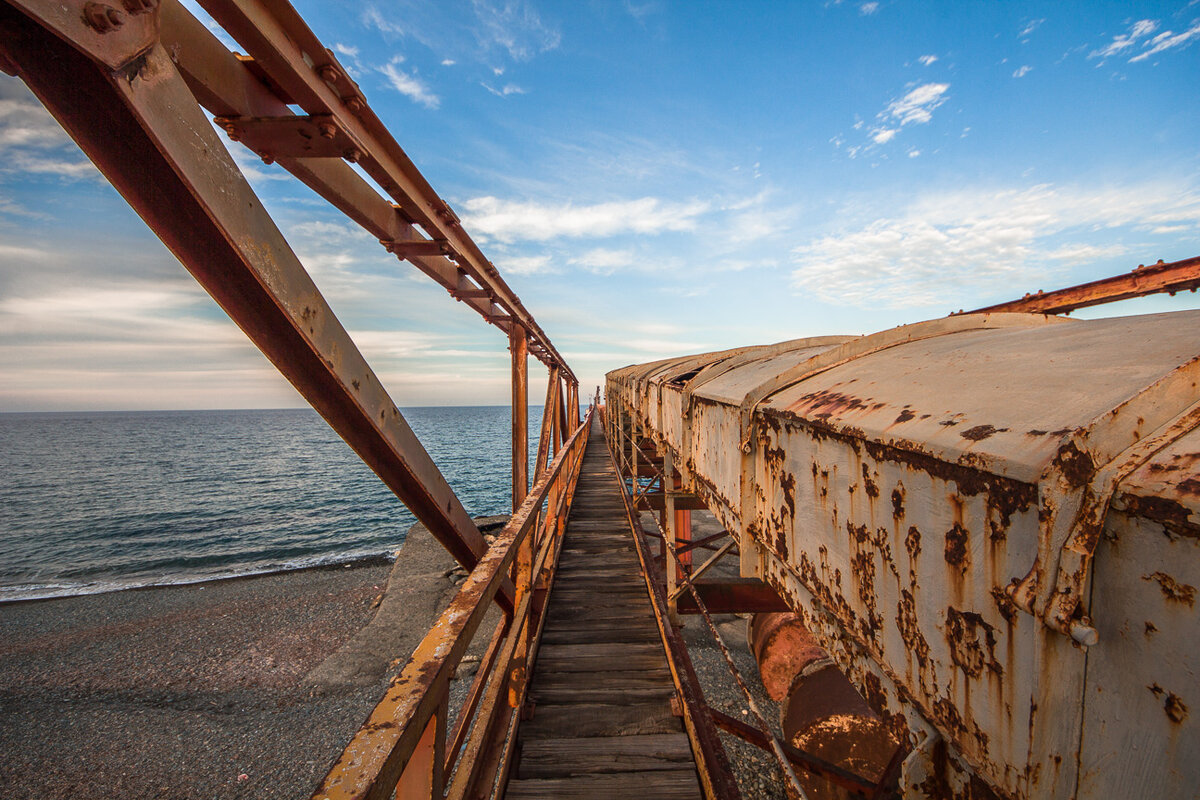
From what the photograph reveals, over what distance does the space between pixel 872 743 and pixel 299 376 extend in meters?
6.15

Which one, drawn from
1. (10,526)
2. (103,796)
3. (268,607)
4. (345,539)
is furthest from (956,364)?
(10,526)

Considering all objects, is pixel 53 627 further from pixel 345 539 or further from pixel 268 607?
pixel 345 539

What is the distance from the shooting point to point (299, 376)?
1785mm

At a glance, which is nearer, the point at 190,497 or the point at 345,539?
the point at 345,539

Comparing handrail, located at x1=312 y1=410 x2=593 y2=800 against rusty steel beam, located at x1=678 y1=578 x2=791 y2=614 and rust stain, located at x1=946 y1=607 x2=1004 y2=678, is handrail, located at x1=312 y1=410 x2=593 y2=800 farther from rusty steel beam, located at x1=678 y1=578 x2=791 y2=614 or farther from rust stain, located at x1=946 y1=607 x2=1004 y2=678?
rusty steel beam, located at x1=678 y1=578 x2=791 y2=614

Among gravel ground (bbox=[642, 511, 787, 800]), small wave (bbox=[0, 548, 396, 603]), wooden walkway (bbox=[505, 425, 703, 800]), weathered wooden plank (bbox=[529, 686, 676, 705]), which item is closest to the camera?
wooden walkway (bbox=[505, 425, 703, 800])

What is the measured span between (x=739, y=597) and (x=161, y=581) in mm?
29569

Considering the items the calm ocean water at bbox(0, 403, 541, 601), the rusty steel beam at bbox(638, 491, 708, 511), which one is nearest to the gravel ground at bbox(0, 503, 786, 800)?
the calm ocean water at bbox(0, 403, 541, 601)

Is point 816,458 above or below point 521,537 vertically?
above

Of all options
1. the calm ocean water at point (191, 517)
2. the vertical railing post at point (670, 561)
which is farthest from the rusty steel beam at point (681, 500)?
the calm ocean water at point (191, 517)

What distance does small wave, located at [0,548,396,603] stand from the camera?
2066 centimetres

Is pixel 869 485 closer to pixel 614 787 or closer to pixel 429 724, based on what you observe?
pixel 429 724

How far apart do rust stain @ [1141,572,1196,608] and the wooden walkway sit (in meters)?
3.07

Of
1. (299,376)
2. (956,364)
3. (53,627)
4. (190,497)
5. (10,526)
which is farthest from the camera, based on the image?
(190,497)
